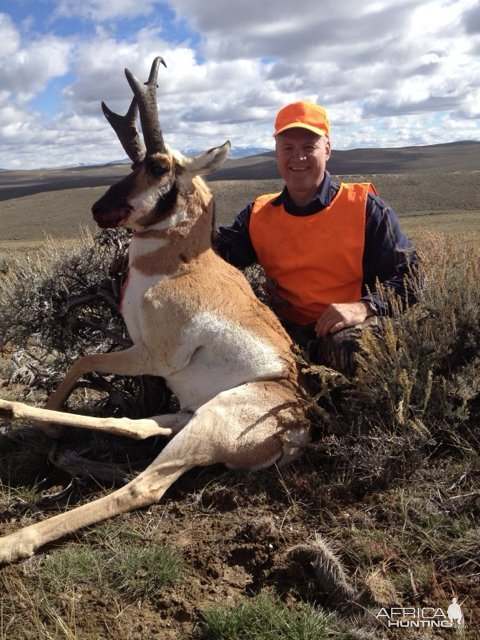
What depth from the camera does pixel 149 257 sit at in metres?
4.43

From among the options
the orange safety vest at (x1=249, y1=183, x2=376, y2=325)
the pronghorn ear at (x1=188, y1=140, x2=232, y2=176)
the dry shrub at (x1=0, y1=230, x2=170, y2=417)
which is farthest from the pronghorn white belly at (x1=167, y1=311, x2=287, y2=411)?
the pronghorn ear at (x1=188, y1=140, x2=232, y2=176)

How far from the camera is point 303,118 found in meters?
4.89

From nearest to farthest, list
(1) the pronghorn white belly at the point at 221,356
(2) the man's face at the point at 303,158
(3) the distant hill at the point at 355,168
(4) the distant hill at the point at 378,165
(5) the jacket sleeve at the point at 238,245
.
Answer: (1) the pronghorn white belly at the point at 221,356, (2) the man's face at the point at 303,158, (5) the jacket sleeve at the point at 238,245, (3) the distant hill at the point at 355,168, (4) the distant hill at the point at 378,165

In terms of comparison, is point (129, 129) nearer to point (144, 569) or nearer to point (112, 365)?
point (112, 365)

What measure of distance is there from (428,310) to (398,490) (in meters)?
1.42

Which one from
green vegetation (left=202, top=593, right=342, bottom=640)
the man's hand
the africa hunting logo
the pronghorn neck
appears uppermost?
the pronghorn neck

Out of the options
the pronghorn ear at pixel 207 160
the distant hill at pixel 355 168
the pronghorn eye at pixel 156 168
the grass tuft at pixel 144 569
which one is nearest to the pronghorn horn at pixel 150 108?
the pronghorn eye at pixel 156 168

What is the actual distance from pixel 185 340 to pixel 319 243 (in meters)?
1.46

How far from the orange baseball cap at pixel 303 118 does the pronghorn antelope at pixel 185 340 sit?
72cm

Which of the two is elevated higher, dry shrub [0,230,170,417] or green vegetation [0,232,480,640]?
dry shrub [0,230,170,417]

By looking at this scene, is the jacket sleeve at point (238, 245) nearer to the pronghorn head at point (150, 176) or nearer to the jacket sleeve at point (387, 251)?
the pronghorn head at point (150, 176)

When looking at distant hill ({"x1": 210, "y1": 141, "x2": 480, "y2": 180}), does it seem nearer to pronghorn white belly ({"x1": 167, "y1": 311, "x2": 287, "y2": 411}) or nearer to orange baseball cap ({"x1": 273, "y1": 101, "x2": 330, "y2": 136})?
orange baseball cap ({"x1": 273, "y1": 101, "x2": 330, "y2": 136})

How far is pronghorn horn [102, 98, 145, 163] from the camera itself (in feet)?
14.7

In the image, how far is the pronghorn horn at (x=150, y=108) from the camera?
4.21 m
